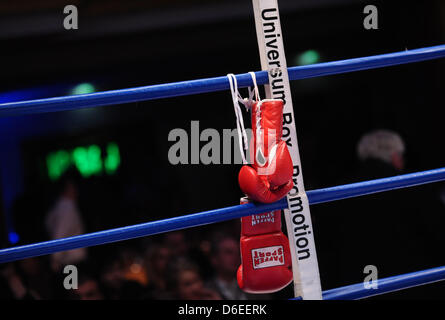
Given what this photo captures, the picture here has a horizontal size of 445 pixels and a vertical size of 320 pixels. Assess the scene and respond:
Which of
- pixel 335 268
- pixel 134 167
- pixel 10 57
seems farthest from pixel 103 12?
pixel 335 268

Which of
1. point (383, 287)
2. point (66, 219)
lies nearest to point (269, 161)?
point (383, 287)

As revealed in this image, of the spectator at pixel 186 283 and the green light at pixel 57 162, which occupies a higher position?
the green light at pixel 57 162

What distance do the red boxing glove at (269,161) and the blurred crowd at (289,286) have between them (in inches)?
28.7

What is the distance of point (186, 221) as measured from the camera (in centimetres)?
114

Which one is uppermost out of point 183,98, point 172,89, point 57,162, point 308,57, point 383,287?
point 308,57

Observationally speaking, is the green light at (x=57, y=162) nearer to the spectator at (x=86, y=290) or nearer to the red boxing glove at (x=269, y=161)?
the spectator at (x=86, y=290)

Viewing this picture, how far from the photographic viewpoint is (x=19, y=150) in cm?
538

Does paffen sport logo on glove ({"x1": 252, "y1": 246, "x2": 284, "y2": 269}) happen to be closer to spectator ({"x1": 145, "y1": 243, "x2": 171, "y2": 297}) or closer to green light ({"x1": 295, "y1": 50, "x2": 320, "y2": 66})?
spectator ({"x1": 145, "y1": 243, "x2": 171, "y2": 297})

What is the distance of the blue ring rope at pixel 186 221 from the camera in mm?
1089

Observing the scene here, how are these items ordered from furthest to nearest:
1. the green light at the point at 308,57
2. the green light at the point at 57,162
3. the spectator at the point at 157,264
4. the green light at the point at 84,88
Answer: the green light at the point at 57,162 → the green light at the point at 308,57 → the green light at the point at 84,88 → the spectator at the point at 157,264

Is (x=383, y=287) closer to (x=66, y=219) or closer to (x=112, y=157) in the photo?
(x=66, y=219)

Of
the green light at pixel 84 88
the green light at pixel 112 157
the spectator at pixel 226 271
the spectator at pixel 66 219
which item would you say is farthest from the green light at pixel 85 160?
the spectator at pixel 226 271

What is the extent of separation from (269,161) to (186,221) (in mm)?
226

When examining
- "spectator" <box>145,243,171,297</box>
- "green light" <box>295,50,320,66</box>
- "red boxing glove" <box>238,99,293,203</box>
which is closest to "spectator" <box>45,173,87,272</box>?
"spectator" <box>145,243,171,297</box>
